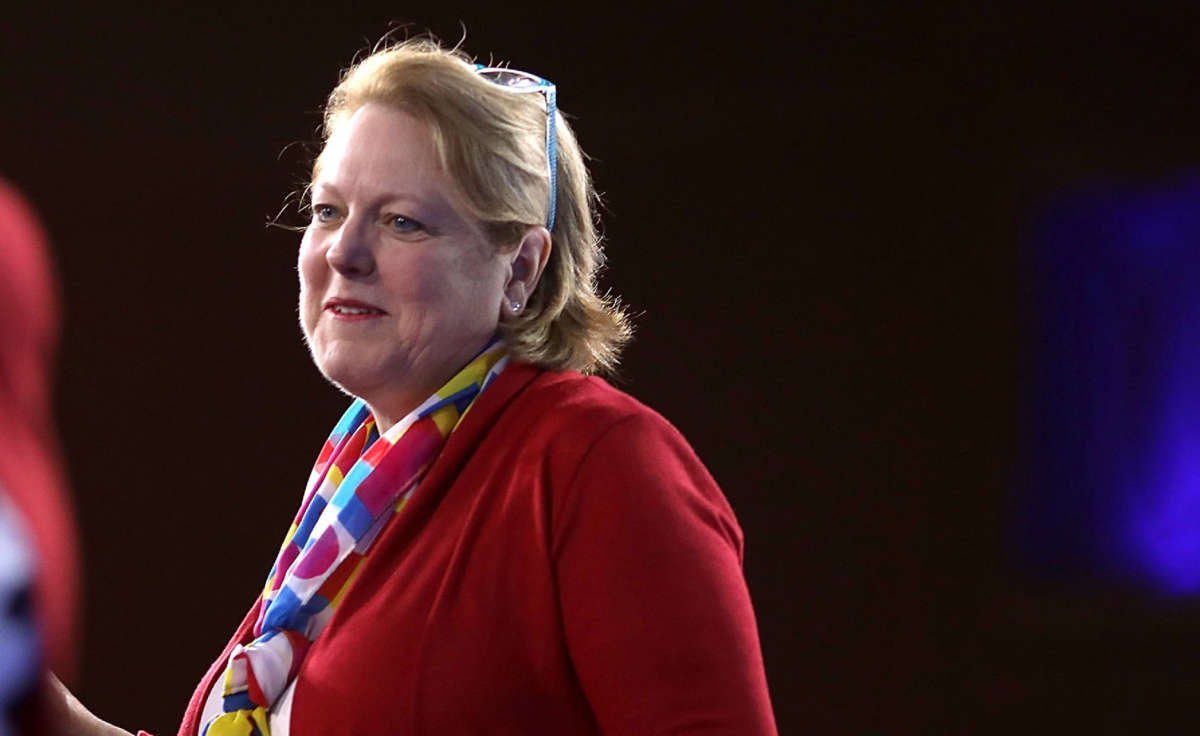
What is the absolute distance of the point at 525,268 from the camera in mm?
1392

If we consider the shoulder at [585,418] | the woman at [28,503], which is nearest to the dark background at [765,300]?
the shoulder at [585,418]

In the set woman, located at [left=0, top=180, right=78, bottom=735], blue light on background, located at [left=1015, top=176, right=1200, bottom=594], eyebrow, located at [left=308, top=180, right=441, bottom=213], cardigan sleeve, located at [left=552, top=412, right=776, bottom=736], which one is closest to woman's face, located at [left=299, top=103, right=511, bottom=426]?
eyebrow, located at [left=308, top=180, right=441, bottom=213]

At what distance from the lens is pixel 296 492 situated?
3.45 metres

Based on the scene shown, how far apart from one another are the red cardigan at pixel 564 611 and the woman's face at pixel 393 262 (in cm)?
16

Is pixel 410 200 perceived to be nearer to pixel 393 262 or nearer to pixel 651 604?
pixel 393 262

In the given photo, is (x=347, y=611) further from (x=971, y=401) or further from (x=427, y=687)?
(x=971, y=401)

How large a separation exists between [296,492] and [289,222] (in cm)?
68

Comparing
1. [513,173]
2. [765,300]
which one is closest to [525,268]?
[513,173]

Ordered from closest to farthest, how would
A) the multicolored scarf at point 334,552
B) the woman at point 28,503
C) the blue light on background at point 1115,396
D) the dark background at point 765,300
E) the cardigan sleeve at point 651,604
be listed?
1. the woman at point 28,503
2. the cardigan sleeve at point 651,604
3. the multicolored scarf at point 334,552
4. the dark background at point 765,300
5. the blue light on background at point 1115,396

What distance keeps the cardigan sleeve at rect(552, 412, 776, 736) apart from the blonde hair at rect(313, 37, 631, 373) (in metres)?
0.24

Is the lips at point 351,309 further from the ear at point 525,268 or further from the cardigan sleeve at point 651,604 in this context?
the cardigan sleeve at point 651,604

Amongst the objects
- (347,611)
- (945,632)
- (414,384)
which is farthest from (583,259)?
(945,632)

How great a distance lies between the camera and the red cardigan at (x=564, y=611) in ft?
3.62

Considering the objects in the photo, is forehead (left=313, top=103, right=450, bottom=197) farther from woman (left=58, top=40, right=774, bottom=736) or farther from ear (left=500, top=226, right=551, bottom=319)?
ear (left=500, top=226, right=551, bottom=319)
